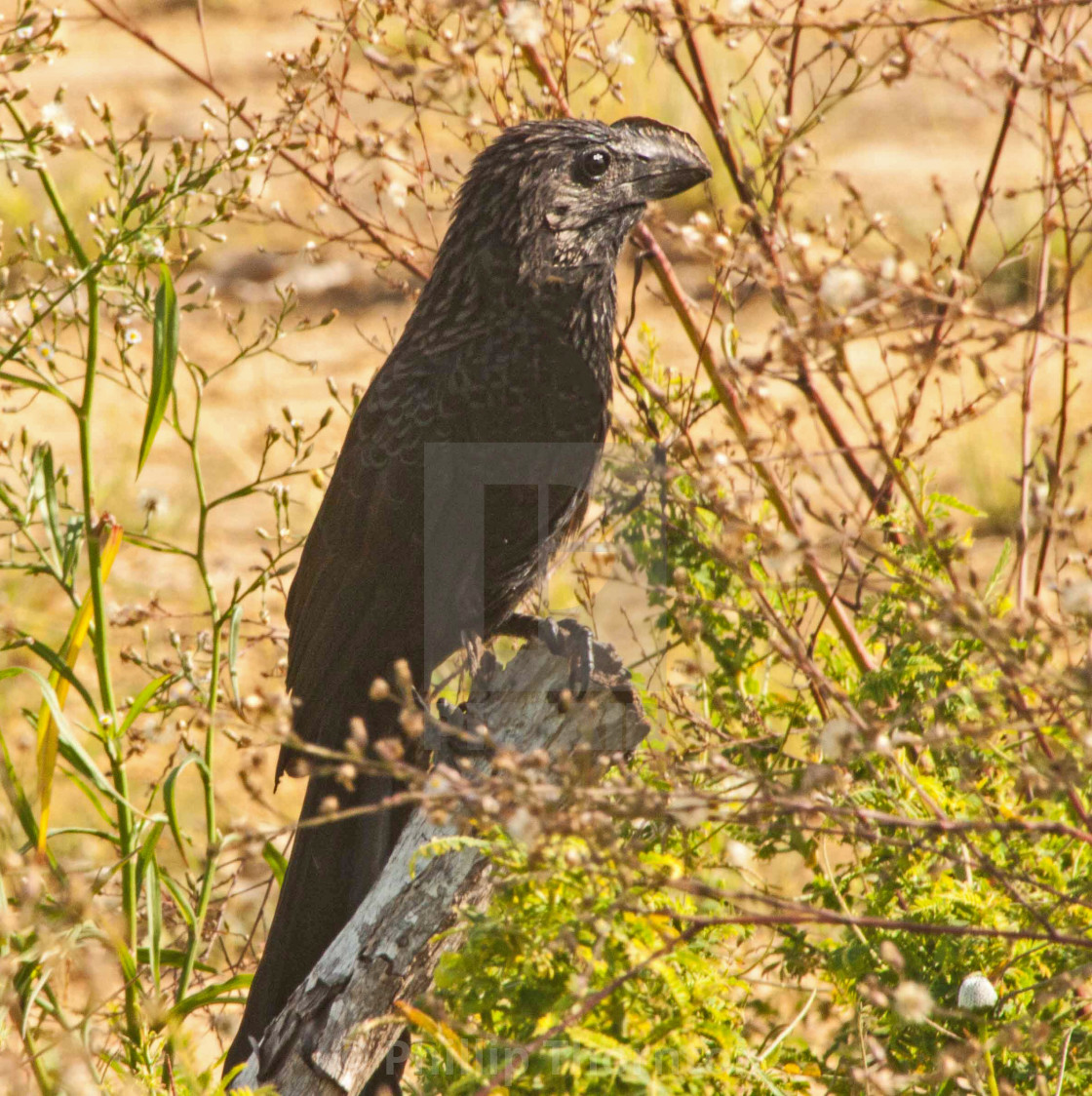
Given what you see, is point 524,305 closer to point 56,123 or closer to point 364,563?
point 364,563

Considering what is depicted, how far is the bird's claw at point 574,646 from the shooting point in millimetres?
2629

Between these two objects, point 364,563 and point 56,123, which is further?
point 364,563

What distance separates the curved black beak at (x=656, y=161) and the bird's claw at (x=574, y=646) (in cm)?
99

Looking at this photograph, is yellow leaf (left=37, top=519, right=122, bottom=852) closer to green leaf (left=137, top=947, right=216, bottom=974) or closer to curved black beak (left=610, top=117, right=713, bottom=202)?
green leaf (left=137, top=947, right=216, bottom=974)

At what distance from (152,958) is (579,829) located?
152 centimetres

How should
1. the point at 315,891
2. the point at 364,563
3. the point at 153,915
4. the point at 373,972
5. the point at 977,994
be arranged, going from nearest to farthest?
1. the point at 977,994
2. the point at 373,972
3. the point at 153,915
4. the point at 315,891
5. the point at 364,563

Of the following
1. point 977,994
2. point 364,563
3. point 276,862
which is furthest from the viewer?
point 276,862

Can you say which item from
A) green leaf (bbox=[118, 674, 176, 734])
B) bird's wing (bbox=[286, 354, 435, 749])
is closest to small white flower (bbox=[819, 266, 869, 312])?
bird's wing (bbox=[286, 354, 435, 749])

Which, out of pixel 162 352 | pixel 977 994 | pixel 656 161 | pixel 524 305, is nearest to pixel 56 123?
pixel 162 352

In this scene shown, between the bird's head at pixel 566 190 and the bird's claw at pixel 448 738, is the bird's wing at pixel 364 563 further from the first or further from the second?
the bird's head at pixel 566 190

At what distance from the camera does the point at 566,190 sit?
294 centimetres

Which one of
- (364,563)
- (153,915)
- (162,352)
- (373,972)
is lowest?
(153,915)

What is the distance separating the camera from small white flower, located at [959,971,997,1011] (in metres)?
2.11

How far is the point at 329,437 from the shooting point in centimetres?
889
